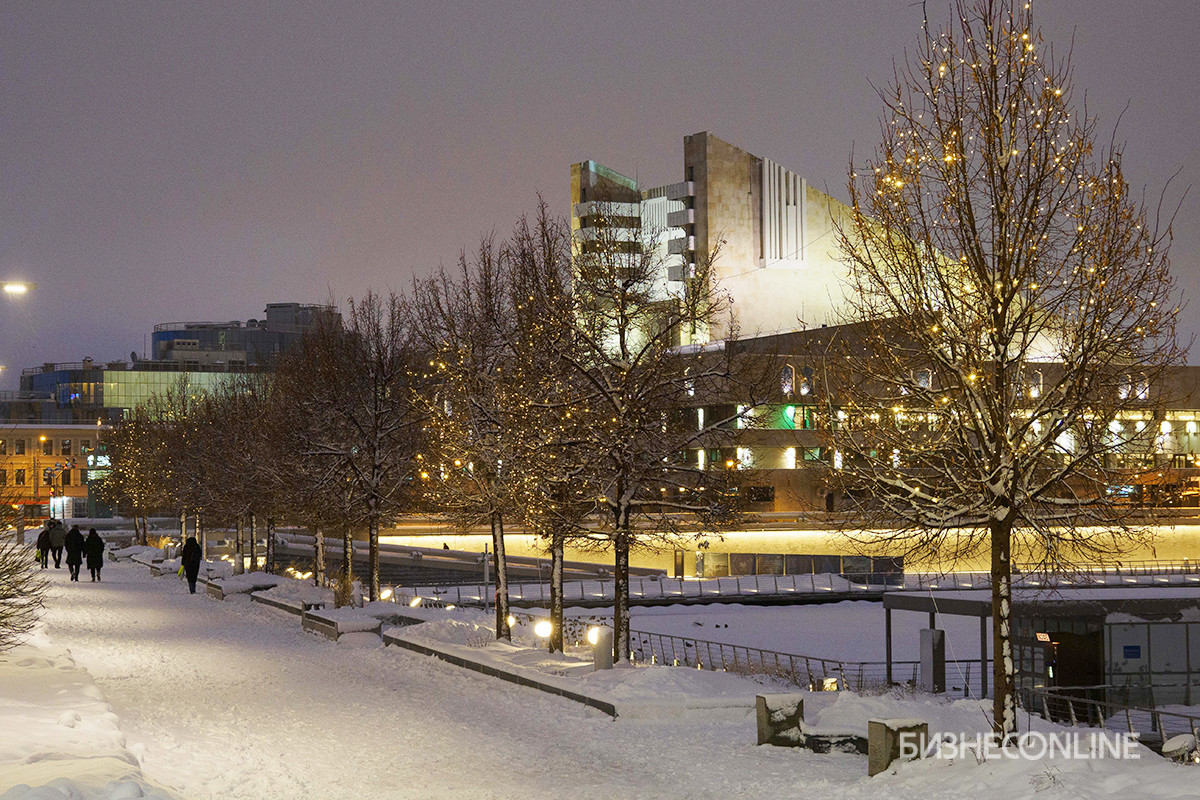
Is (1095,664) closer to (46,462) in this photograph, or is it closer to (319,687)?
(319,687)

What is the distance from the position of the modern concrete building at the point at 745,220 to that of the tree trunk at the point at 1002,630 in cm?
11331

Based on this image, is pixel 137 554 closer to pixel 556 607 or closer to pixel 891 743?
pixel 556 607

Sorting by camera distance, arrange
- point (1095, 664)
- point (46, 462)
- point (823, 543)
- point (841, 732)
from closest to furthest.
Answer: point (841, 732) < point (1095, 664) < point (823, 543) < point (46, 462)

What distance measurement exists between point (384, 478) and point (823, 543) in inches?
1868

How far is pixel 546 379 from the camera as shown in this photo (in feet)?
79.5

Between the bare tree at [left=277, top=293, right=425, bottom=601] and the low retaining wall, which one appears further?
the bare tree at [left=277, top=293, right=425, bottom=601]

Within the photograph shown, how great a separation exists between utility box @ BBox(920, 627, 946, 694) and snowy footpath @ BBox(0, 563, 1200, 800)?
7.98 m

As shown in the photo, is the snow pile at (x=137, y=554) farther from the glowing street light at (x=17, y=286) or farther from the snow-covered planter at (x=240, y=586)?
the glowing street light at (x=17, y=286)

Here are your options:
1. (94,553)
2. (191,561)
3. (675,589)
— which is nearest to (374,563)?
(191,561)

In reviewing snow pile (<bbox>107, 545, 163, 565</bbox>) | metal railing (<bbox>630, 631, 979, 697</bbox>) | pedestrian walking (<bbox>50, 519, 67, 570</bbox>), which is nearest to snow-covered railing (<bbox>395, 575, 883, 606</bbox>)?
metal railing (<bbox>630, 631, 979, 697</bbox>)

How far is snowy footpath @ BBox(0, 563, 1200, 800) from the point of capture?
37.5 feet

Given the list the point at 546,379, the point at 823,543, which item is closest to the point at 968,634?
the point at 546,379

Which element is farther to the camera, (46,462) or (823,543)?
(46,462)

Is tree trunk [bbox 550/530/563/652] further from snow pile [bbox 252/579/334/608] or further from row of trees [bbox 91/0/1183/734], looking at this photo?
snow pile [bbox 252/579/334/608]
